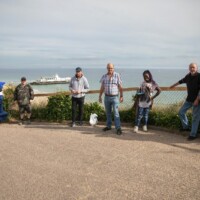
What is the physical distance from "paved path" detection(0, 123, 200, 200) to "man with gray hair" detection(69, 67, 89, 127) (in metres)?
1.22

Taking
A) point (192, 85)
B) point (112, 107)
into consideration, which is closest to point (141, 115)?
point (112, 107)

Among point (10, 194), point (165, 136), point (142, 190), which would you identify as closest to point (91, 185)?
point (142, 190)

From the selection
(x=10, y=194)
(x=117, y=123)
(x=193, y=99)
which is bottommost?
(x=10, y=194)

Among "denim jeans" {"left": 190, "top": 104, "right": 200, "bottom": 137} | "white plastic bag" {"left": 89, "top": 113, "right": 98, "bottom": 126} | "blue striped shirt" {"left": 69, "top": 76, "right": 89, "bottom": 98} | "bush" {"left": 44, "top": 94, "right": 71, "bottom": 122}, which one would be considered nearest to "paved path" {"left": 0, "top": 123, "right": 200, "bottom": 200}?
"denim jeans" {"left": 190, "top": 104, "right": 200, "bottom": 137}

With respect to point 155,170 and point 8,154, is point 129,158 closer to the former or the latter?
point 155,170

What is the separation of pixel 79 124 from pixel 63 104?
111 centimetres

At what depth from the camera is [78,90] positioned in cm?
1048

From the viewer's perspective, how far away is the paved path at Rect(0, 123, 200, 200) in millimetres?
5141

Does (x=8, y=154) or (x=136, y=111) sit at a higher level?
(x=136, y=111)

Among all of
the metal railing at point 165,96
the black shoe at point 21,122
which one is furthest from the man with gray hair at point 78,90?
the black shoe at point 21,122

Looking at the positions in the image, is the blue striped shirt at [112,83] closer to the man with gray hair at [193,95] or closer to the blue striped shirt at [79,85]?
the blue striped shirt at [79,85]

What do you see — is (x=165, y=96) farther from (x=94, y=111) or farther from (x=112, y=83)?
(x=94, y=111)

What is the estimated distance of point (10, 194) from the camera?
5.16 metres

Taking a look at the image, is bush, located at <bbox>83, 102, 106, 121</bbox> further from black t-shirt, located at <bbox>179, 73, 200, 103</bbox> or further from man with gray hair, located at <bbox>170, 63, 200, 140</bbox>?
black t-shirt, located at <bbox>179, 73, 200, 103</bbox>
